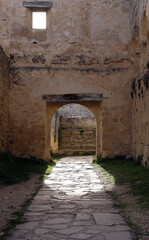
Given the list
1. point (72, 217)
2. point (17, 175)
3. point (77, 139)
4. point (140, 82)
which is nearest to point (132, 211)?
point (72, 217)

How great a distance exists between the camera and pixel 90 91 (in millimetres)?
9750

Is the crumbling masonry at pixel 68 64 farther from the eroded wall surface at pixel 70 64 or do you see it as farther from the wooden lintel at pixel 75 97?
the wooden lintel at pixel 75 97

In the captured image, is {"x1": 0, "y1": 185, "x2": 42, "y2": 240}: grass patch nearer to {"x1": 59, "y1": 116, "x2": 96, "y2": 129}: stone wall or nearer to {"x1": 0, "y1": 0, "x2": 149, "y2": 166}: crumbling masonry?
{"x1": 0, "y1": 0, "x2": 149, "y2": 166}: crumbling masonry

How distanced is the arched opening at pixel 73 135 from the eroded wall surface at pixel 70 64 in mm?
4058

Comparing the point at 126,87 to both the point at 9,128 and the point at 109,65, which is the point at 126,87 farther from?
the point at 9,128

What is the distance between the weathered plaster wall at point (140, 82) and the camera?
7.18 metres

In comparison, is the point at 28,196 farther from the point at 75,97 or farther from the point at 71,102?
the point at 71,102

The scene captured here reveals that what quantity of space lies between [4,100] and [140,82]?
4690mm

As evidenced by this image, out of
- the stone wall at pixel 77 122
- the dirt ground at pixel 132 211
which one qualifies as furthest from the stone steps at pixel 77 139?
the dirt ground at pixel 132 211

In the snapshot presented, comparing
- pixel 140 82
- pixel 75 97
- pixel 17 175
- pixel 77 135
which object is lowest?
pixel 17 175

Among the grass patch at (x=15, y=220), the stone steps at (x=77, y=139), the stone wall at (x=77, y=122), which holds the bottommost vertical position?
the grass patch at (x=15, y=220)

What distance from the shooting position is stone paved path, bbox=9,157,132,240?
8.61ft

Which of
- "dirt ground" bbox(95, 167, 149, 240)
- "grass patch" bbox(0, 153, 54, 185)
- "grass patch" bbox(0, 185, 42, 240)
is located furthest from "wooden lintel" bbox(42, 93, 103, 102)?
"grass patch" bbox(0, 185, 42, 240)

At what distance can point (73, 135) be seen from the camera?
15.7m
